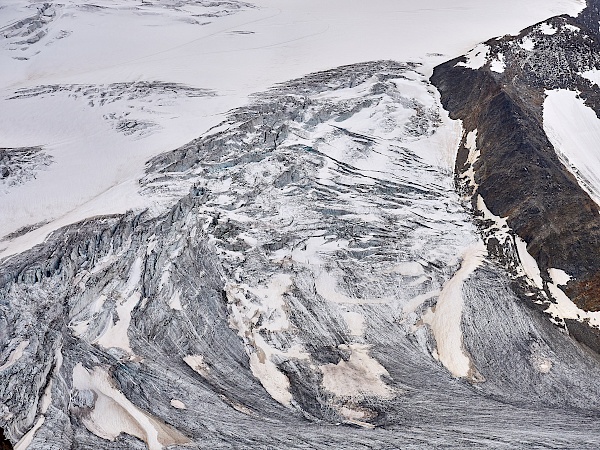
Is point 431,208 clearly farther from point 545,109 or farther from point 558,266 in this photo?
point 545,109

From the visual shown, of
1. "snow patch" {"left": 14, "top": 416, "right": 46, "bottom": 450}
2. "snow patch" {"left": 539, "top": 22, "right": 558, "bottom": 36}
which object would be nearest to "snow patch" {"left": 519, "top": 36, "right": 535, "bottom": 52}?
"snow patch" {"left": 539, "top": 22, "right": 558, "bottom": 36}

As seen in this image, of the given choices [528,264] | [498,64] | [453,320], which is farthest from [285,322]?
[498,64]

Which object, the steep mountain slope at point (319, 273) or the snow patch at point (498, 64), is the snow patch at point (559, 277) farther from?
the snow patch at point (498, 64)

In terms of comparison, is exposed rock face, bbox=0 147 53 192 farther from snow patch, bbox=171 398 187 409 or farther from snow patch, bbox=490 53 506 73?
snow patch, bbox=490 53 506 73

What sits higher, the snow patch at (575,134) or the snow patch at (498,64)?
the snow patch at (498,64)

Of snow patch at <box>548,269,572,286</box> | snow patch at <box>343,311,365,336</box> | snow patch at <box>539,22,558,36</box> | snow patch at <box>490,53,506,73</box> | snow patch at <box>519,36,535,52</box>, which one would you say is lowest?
snow patch at <box>343,311,365,336</box>

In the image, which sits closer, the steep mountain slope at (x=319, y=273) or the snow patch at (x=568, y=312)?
the steep mountain slope at (x=319, y=273)

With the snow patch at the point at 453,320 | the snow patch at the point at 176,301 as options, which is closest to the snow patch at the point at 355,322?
the snow patch at the point at 453,320

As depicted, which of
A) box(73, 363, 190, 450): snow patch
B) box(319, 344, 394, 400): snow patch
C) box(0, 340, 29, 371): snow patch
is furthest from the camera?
box(319, 344, 394, 400): snow patch
